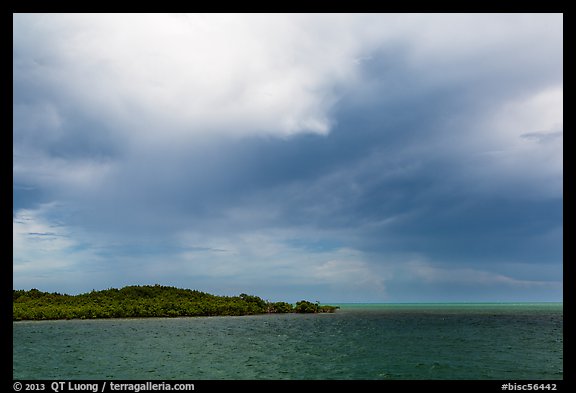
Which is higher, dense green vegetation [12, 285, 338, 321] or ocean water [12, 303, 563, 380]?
ocean water [12, 303, 563, 380]

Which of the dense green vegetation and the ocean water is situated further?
the dense green vegetation

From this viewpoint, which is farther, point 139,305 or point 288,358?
point 139,305

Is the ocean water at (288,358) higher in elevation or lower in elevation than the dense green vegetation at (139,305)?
higher

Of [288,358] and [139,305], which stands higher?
[288,358]

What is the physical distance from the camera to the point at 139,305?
492 feet

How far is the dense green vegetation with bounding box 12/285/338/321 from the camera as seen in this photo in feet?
425

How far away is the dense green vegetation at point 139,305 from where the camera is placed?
425ft

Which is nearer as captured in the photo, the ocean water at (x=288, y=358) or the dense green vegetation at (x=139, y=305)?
the ocean water at (x=288, y=358)

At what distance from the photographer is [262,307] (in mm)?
175375
